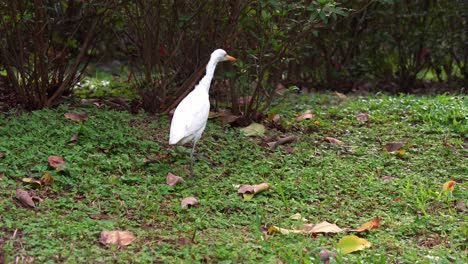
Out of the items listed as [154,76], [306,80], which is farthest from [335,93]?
[154,76]

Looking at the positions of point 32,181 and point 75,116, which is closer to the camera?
point 32,181

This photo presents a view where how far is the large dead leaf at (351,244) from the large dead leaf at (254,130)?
2166 millimetres

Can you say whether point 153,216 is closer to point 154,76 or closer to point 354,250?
point 354,250

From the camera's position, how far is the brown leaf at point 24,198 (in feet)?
12.4

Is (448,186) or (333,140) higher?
(448,186)

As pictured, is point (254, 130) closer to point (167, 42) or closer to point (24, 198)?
point (167, 42)

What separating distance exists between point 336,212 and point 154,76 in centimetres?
249

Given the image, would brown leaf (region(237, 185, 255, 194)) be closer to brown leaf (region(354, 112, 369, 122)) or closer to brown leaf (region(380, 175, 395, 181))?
brown leaf (region(380, 175, 395, 181))

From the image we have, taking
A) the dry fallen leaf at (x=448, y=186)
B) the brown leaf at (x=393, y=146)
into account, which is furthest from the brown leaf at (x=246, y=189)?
the brown leaf at (x=393, y=146)

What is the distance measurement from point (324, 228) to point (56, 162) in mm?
1796

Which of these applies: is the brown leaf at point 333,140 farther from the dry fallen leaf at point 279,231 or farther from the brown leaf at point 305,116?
the dry fallen leaf at point 279,231

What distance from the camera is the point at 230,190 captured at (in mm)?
4316

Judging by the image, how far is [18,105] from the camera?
5613mm

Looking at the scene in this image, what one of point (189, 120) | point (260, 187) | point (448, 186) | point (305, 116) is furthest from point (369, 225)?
point (305, 116)
